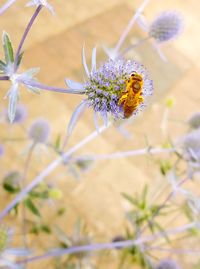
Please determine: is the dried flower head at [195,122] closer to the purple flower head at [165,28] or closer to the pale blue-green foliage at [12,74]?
the purple flower head at [165,28]

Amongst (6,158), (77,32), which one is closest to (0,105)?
(6,158)

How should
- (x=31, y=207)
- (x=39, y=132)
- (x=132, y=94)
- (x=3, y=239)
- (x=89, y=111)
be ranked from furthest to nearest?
(x=89, y=111), (x=39, y=132), (x=31, y=207), (x=3, y=239), (x=132, y=94)

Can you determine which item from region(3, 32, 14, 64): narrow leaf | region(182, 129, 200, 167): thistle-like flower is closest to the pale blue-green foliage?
region(3, 32, 14, 64): narrow leaf

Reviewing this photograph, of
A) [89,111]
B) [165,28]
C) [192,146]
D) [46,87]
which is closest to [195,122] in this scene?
[192,146]

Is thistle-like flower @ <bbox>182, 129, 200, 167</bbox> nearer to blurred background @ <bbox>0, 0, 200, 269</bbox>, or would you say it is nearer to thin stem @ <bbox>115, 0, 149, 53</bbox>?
blurred background @ <bbox>0, 0, 200, 269</bbox>

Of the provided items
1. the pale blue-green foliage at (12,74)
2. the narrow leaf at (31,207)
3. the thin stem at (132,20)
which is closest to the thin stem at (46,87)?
the pale blue-green foliage at (12,74)

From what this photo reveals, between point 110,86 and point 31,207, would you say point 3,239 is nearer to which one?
point 31,207
